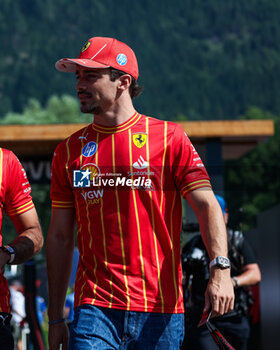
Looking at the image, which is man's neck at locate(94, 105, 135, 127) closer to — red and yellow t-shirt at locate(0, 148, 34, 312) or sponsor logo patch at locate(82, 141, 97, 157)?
sponsor logo patch at locate(82, 141, 97, 157)

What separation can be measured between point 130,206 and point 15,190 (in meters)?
0.70

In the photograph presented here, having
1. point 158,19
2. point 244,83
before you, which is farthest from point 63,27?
point 244,83

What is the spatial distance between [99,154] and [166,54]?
116605 millimetres

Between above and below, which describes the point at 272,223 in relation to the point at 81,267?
above

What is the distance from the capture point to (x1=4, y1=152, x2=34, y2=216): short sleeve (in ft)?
11.9

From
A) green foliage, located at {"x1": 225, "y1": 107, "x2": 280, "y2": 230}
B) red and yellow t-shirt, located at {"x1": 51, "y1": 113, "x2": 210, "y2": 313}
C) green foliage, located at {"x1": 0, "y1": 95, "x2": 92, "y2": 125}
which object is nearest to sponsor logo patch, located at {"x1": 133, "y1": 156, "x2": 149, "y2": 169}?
red and yellow t-shirt, located at {"x1": 51, "y1": 113, "x2": 210, "y2": 313}

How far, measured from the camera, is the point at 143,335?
10.5 feet

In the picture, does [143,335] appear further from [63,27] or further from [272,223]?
[63,27]

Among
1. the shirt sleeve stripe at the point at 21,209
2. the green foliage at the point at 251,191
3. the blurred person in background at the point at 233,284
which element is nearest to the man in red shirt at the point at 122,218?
the shirt sleeve stripe at the point at 21,209

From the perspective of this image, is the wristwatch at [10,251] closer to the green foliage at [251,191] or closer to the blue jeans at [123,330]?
the blue jeans at [123,330]

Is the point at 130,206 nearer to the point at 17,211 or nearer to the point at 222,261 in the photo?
the point at 222,261

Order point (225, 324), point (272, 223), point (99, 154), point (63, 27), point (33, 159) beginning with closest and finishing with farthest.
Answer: point (99, 154) < point (225, 324) < point (272, 223) < point (33, 159) < point (63, 27)

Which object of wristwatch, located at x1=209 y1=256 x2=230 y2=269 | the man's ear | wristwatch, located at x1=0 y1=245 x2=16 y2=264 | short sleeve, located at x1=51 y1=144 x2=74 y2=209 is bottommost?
wristwatch, located at x1=209 y1=256 x2=230 y2=269

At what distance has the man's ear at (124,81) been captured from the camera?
11.7ft
